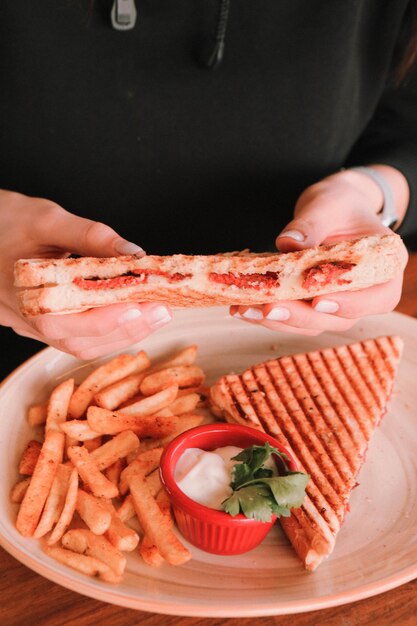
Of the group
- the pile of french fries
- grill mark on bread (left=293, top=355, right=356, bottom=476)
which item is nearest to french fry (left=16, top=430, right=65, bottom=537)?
the pile of french fries

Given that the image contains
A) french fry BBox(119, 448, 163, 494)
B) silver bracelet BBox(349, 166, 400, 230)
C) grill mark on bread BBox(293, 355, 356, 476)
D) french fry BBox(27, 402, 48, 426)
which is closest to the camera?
french fry BBox(119, 448, 163, 494)

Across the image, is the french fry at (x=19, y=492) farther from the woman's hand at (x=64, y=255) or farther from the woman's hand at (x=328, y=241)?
the woman's hand at (x=328, y=241)

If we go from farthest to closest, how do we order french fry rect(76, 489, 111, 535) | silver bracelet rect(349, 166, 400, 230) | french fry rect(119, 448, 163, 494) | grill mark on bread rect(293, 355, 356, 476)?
silver bracelet rect(349, 166, 400, 230)
grill mark on bread rect(293, 355, 356, 476)
french fry rect(119, 448, 163, 494)
french fry rect(76, 489, 111, 535)

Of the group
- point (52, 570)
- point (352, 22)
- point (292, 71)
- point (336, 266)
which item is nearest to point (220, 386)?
point (336, 266)

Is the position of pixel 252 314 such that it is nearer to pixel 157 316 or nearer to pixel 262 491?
pixel 157 316

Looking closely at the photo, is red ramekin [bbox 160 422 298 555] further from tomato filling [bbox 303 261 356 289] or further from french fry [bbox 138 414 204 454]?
tomato filling [bbox 303 261 356 289]

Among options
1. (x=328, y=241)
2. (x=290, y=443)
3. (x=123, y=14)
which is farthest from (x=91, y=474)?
(x=123, y=14)

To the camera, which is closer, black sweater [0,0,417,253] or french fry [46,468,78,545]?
french fry [46,468,78,545]
